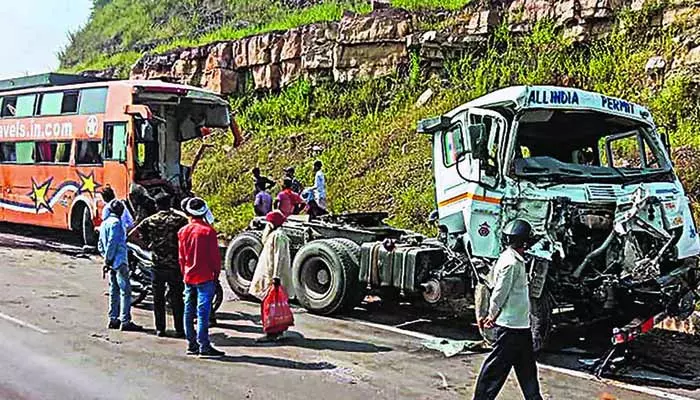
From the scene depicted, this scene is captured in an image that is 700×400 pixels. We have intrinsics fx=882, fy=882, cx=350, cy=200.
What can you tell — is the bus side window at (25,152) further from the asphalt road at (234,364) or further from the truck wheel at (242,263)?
the truck wheel at (242,263)

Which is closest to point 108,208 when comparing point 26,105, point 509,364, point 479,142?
point 479,142

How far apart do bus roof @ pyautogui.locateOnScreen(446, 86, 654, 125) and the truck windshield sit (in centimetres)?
11

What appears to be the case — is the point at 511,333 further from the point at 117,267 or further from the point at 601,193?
the point at 117,267

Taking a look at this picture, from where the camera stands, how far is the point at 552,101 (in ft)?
31.6

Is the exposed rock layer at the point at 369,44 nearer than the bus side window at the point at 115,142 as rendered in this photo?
No

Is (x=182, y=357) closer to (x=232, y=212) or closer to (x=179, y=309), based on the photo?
(x=179, y=309)

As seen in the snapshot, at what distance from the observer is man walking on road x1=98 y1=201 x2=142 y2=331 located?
10.2m

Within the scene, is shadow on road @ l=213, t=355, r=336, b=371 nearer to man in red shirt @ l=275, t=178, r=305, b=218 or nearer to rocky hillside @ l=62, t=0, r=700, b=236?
man in red shirt @ l=275, t=178, r=305, b=218

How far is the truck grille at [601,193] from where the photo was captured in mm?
9109

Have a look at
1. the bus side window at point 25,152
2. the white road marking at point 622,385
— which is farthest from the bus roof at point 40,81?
the white road marking at point 622,385

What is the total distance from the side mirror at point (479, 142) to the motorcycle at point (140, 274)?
11.8 feet

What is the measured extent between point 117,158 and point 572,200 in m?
10.3

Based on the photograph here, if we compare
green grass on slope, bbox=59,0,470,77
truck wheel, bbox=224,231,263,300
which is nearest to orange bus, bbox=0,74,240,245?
truck wheel, bbox=224,231,263,300

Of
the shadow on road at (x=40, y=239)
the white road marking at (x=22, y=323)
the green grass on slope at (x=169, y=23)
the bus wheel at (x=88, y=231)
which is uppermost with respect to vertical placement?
the green grass on slope at (x=169, y=23)
